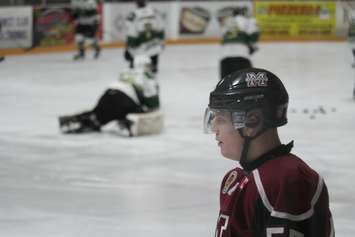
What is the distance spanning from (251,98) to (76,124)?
249 inches

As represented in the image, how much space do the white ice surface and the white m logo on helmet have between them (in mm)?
2679

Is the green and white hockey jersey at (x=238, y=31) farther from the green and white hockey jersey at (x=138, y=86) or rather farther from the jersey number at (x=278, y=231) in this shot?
the jersey number at (x=278, y=231)

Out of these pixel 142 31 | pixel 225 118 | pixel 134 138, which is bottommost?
pixel 134 138

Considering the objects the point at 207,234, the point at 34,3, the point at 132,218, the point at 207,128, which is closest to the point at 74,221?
the point at 132,218

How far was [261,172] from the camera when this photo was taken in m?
2.00

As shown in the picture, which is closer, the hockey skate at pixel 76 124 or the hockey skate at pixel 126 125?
the hockey skate at pixel 126 125

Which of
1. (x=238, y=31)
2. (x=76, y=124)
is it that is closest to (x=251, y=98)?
(x=76, y=124)

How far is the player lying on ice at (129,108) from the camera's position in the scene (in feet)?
26.6

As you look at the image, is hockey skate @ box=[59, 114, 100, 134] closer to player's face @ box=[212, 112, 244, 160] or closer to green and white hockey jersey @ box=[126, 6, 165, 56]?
green and white hockey jersey @ box=[126, 6, 165, 56]

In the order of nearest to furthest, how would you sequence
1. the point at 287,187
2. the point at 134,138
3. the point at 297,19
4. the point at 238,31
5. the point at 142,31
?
the point at 287,187, the point at 134,138, the point at 238,31, the point at 142,31, the point at 297,19

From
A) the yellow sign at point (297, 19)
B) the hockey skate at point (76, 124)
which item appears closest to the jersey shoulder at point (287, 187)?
the hockey skate at point (76, 124)

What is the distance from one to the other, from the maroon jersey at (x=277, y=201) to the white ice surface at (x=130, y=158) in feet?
8.58

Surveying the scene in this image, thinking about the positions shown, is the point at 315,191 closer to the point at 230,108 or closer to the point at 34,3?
the point at 230,108

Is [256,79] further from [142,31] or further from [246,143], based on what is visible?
[142,31]
